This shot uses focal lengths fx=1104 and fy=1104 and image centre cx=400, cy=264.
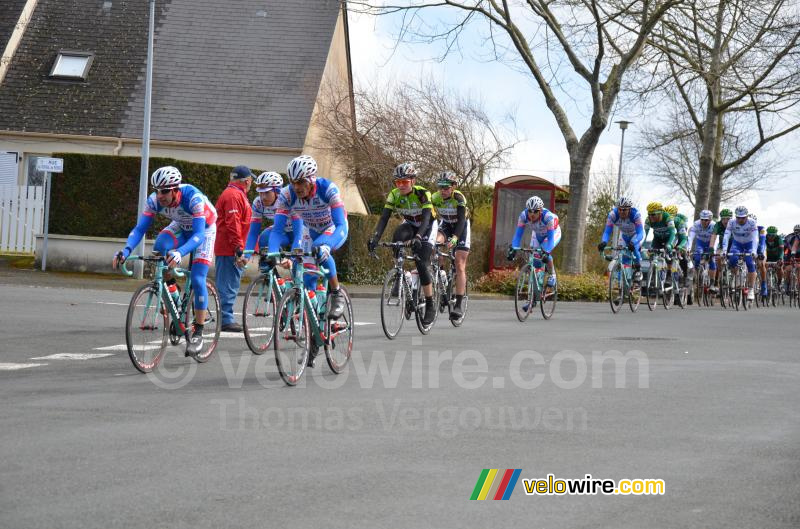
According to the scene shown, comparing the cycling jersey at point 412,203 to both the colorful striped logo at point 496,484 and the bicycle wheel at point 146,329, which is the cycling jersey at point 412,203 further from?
the colorful striped logo at point 496,484

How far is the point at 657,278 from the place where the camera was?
2194 cm

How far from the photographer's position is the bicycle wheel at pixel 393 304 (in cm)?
1327

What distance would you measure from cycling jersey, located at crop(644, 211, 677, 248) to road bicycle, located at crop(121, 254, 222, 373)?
1311 cm

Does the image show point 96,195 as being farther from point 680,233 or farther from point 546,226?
point 680,233

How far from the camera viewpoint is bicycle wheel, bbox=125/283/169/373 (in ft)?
31.4

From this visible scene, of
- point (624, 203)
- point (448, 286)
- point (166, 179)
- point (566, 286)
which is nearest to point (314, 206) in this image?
point (166, 179)

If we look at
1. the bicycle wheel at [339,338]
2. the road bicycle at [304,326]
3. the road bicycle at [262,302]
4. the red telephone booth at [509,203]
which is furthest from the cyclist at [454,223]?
the red telephone booth at [509,203]

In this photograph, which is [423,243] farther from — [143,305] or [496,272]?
[496,272]

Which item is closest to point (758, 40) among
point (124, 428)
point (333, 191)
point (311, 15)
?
point (311, 15)

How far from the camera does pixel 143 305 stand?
31.8ft

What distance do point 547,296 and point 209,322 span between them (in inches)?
336

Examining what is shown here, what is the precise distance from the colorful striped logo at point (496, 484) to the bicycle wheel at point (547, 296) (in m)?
11.9

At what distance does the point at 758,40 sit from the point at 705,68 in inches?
69.1

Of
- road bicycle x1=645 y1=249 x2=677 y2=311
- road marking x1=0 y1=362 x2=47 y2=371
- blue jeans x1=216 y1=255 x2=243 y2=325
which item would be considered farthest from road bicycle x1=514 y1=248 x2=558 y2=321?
road marking x1=0 y1=362 x2=47 y2=371
